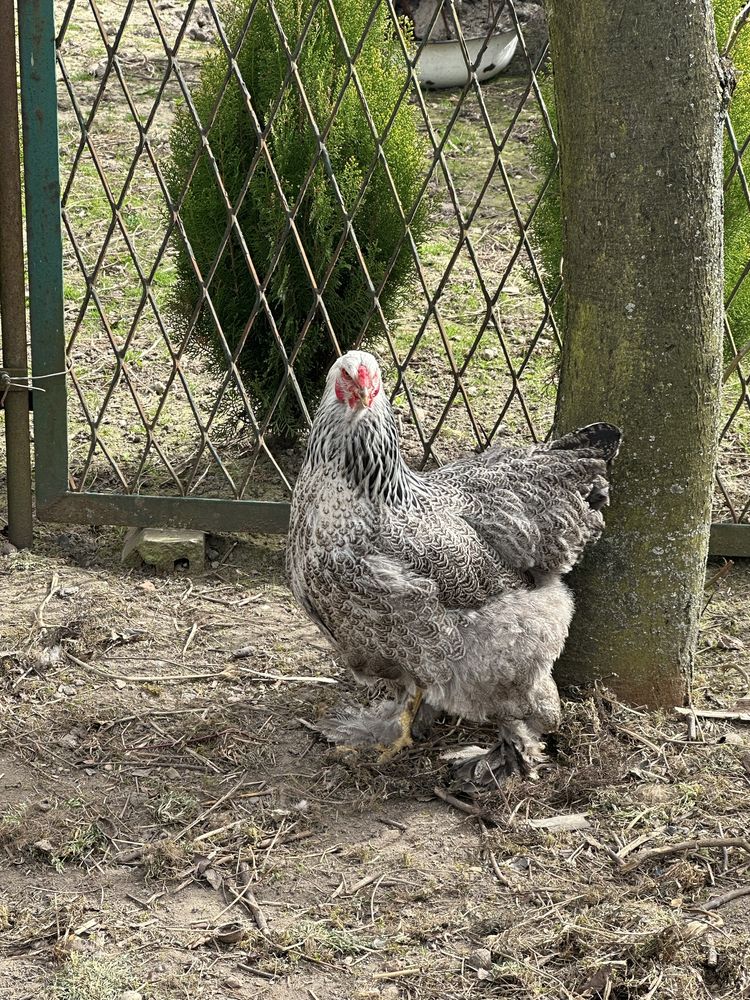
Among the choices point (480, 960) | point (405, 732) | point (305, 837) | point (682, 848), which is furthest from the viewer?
point (405, 732)

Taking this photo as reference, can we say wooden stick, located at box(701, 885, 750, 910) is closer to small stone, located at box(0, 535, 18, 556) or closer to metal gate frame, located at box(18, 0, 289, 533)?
metal gate frame, located at box(18, 0, 289, 533)

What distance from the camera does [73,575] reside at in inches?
203

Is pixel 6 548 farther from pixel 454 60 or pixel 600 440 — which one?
pixel 454 60

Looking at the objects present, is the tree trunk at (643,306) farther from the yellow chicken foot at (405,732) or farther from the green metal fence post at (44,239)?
the green metal fence post at (44,239)

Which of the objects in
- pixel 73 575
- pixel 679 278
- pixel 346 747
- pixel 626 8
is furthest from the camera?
pixel 73 575

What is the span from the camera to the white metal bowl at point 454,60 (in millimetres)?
10191

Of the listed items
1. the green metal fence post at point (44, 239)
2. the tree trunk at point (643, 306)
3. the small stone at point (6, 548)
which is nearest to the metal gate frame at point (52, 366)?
the green metal fence post at point (44, 239)

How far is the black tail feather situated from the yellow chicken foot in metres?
1.03

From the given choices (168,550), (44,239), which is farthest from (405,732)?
(44,239)

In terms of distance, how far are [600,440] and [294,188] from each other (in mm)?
2190

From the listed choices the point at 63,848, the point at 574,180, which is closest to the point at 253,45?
the point at 574,180

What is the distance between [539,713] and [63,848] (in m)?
1.61

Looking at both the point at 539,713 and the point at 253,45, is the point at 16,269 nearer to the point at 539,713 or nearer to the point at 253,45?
the point at 253,45

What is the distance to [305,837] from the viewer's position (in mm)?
3709
